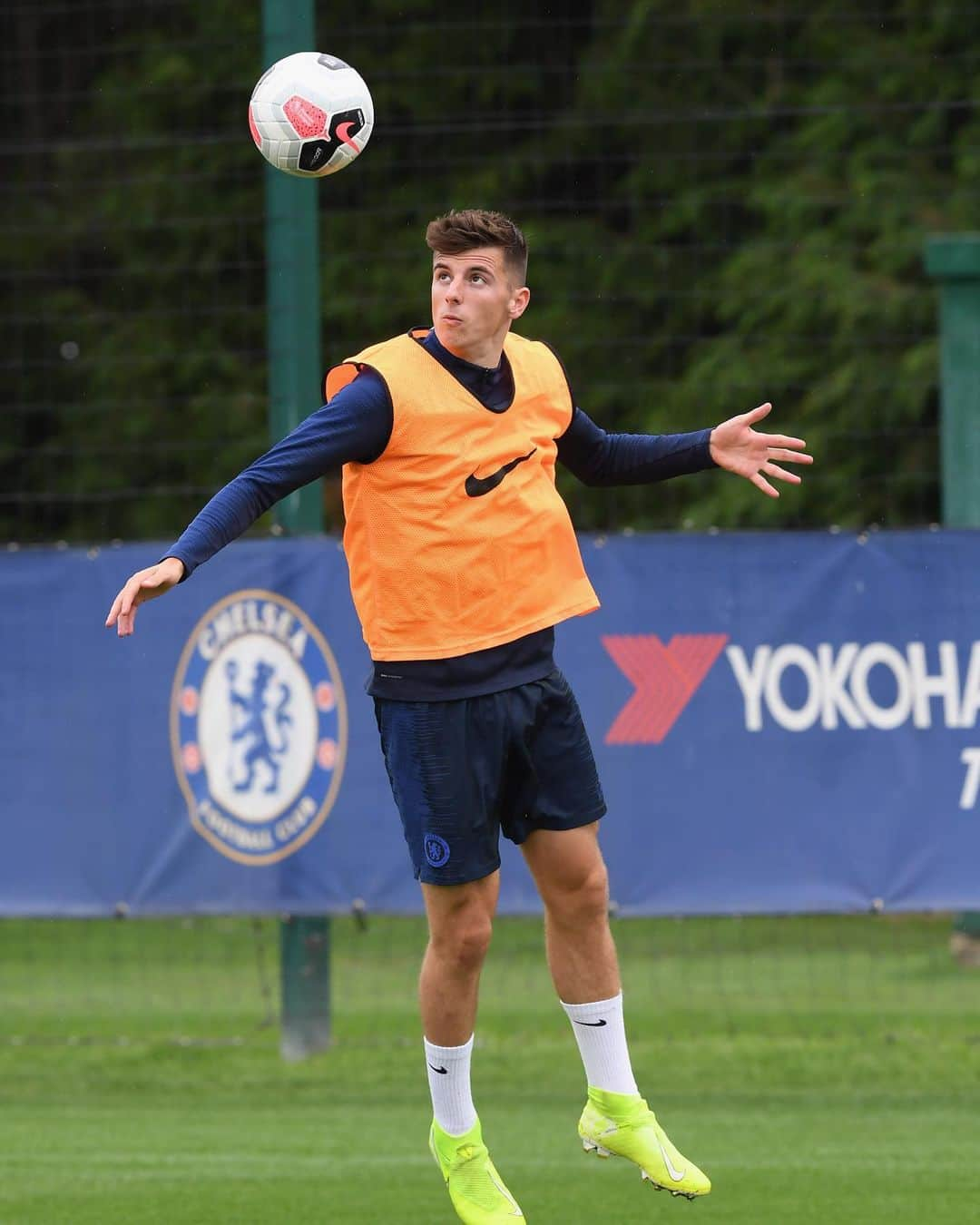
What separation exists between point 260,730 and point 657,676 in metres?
1.47

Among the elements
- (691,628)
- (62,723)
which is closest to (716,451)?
(691,628)

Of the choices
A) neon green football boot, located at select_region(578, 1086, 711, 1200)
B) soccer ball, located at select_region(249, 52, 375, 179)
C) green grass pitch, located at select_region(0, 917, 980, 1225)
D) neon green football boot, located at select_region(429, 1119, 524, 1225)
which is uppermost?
soccer ball, located at select_region(249, 52, 375, 179)

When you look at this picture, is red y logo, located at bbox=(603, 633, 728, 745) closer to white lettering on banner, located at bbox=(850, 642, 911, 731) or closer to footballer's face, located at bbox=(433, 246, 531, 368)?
white lettering on banner, located at bbox=(850, 642, 911, 731)

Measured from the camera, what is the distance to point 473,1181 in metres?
4.99

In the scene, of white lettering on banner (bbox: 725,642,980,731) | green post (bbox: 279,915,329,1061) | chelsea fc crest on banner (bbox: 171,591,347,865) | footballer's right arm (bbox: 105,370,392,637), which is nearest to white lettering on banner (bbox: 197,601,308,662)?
chelsea fc crest on banner (bbox: 171,591,347,865)

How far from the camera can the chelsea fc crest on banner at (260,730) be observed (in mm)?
7863

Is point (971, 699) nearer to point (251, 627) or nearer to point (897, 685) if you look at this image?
point (897, 685)

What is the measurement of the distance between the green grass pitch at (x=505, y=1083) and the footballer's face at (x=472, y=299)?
89.0 inches

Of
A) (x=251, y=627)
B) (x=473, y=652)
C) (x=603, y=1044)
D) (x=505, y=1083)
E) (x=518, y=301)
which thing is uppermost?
(x=518, y=301)

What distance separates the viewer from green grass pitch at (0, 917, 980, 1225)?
5.85m

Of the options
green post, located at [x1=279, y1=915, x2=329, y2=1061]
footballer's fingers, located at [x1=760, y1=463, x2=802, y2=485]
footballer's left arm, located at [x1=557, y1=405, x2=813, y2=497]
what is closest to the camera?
footballer's fingers, located at [x1=760, y1=463, x2=802, y2=485]

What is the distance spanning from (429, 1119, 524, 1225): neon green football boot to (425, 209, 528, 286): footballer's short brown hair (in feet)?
6.62

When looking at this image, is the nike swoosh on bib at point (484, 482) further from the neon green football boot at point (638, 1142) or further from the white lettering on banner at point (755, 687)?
the white lettering on banner at point (755, 687)

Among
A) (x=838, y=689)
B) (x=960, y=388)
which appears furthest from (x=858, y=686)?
(x=960, y=388)
